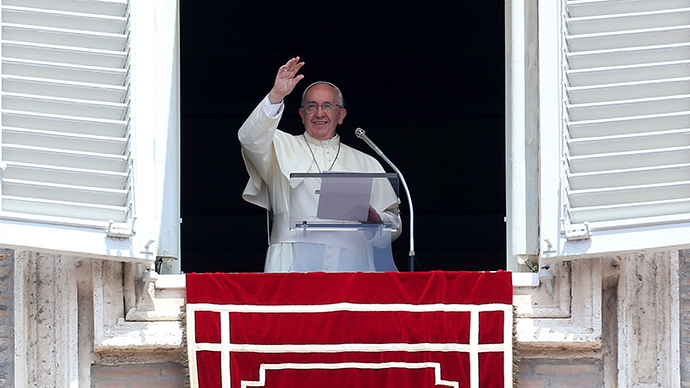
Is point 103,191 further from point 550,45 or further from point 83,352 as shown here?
point 550,45

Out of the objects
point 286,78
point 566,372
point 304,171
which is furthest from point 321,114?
point 566,372

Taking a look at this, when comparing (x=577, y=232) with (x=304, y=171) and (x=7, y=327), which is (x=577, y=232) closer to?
(x=304, y=171)

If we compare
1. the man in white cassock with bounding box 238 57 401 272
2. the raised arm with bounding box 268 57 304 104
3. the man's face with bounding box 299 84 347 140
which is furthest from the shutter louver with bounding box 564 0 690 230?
the man's face with bounding box 299 84 347 140

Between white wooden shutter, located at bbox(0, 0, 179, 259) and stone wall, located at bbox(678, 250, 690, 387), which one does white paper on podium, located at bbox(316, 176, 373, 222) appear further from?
stone wall, located at bbox(678, 250, 690, 387)

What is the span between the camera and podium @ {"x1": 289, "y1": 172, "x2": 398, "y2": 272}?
5.32 metres

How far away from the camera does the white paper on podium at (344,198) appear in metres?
5.31

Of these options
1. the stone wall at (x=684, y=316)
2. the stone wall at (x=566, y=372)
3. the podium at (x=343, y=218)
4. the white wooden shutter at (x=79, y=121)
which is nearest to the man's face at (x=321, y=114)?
the podium at (x=343, y=218)

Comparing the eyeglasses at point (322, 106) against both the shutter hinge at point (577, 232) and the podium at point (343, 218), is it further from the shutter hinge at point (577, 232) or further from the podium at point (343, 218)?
the shutter hinge at point (577, 232)

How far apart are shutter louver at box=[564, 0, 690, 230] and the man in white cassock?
0.84 meters

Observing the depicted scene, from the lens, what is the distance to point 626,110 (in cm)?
520

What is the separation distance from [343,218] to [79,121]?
1064mm

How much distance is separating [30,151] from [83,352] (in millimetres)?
801

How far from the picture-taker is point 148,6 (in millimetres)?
5391

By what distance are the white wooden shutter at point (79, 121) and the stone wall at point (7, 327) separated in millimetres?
407
